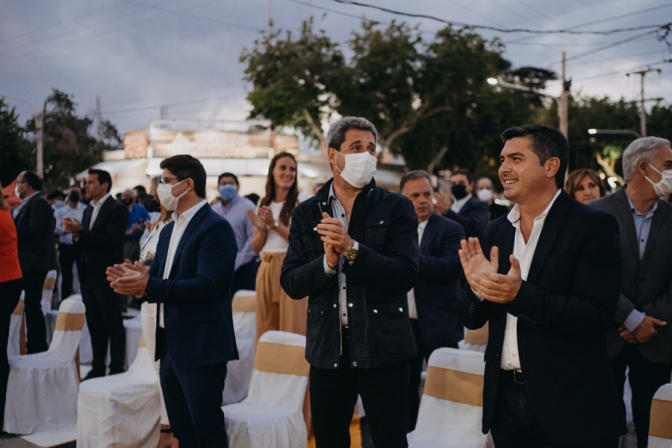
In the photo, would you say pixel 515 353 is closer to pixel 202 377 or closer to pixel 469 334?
pixel 202 377

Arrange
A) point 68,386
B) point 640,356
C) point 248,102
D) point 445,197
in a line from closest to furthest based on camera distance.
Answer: point 640,356, point 68,386, point 445,197, point 248,102

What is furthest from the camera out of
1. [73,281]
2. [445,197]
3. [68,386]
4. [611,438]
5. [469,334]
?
[73,281]

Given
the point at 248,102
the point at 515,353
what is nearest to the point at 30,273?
the point at 515,353

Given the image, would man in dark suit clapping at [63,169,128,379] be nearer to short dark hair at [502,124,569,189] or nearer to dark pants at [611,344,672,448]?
dark pants at [611,344,672,448]

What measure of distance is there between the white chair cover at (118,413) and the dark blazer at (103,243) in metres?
1.98

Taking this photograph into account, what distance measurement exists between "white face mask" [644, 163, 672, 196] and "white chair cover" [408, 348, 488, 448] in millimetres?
1433

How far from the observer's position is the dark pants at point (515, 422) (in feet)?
9.41

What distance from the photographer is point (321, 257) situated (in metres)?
3.29

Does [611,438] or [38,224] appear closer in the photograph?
[611,438]

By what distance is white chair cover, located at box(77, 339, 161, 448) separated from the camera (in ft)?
16.5

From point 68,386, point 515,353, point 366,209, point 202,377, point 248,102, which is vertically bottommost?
point 68,386

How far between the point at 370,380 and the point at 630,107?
54.4 meters

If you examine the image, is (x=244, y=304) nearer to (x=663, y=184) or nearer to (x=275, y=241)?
(x=275, y=241)

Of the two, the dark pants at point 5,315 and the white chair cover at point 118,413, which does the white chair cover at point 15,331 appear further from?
the white chair cover at point 118,413
